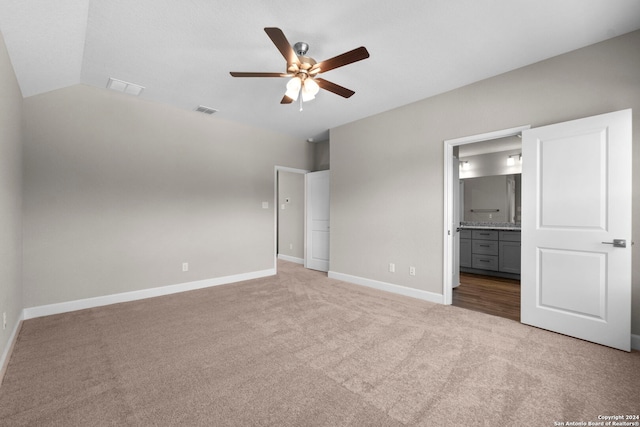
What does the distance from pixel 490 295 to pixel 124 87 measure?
5572mm

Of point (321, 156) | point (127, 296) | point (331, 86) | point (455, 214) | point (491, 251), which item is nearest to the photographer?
point (331, 86)

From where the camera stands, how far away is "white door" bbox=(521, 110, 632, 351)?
2.39 metres

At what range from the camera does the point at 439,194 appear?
3.72 m

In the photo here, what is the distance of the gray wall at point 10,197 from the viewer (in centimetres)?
219

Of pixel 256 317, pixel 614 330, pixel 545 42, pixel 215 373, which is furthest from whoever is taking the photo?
pixel 256 317

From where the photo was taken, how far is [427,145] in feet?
12.6

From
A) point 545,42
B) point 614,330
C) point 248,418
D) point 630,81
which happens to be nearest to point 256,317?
point 248,418

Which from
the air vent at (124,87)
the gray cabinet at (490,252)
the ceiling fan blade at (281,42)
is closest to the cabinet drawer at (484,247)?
the gray cabinet at (490,252)

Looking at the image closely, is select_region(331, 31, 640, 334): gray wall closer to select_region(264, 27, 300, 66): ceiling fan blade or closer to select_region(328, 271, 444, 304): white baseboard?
select_region(328, 271, 444, 304): white baseboard

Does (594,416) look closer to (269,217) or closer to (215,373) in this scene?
(215,373)

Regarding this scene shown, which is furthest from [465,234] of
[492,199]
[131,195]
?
[131,195]

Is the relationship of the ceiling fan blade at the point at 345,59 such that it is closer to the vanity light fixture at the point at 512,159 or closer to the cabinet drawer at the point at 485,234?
the cabinet drawer at the point at 485,234

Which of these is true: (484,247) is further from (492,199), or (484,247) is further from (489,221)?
(492,199)

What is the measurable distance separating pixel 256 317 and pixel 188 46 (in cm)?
279
